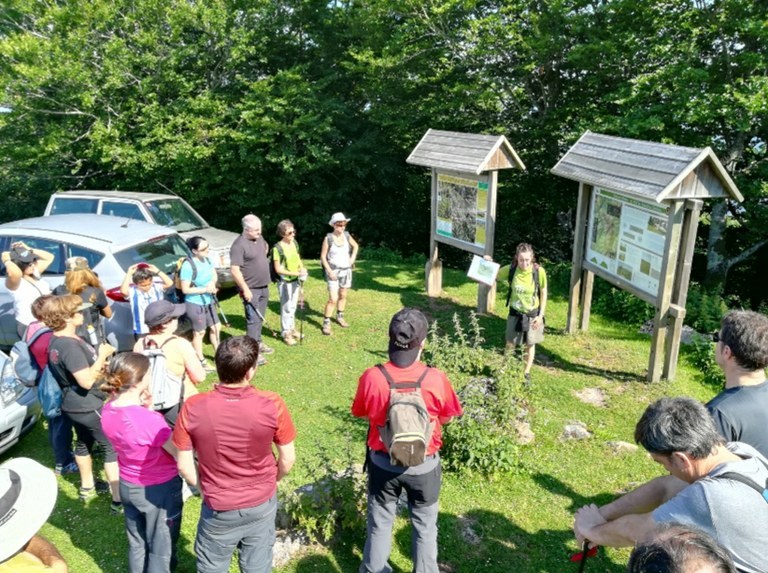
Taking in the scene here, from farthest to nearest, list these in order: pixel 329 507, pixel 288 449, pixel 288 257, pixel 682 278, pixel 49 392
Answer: pixel 288 257 → pixel 682 278 → pixel 49 392 → pixel 329 507 → pixel 288 449

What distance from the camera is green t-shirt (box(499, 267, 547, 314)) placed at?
272 inches

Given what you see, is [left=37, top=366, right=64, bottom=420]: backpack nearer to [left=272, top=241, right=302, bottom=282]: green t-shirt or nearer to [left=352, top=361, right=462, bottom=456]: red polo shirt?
[left=352, top=361, right=462, bottom=456]: red polo shirt

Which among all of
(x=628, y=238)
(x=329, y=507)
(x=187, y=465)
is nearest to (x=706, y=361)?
(x=628, y=238)

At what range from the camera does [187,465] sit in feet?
11.1

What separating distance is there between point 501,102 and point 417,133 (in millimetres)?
2391

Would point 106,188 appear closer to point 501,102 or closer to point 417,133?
point 417,133

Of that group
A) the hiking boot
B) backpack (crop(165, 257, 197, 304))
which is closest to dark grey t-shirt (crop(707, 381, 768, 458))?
backpack (crop(165, 257, 197, 304))

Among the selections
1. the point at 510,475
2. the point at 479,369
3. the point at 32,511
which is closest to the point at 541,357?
the point at 479,369

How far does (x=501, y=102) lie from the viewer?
537 inches

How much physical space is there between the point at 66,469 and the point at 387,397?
3487 mm

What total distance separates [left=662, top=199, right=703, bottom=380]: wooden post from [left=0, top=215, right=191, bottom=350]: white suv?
257 inches

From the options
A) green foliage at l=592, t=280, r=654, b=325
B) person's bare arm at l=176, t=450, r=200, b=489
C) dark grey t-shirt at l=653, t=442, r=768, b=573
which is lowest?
green foliage at l=592, t=280, r=654, b=325

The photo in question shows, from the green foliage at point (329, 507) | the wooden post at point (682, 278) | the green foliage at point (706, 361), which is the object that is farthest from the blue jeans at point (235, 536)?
the green foliage at point (706, 361)

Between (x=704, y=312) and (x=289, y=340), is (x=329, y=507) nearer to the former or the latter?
(x=289, y=340)
